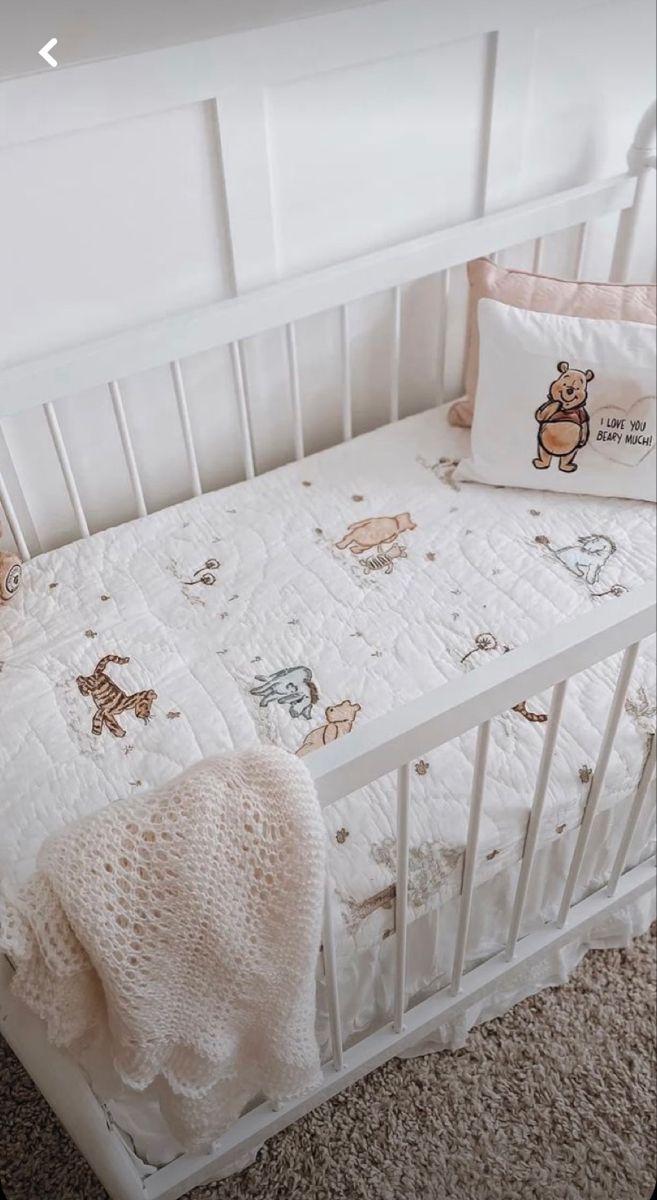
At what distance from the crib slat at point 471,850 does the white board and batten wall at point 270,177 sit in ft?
2.52

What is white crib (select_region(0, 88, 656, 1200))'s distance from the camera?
789mm

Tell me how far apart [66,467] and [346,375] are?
453 mm

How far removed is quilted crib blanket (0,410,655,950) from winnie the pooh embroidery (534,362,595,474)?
7 cm

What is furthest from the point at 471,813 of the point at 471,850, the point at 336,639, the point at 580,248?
the point at 580,248

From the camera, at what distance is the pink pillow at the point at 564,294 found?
1475 mm

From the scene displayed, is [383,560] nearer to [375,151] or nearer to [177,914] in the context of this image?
[375,151]

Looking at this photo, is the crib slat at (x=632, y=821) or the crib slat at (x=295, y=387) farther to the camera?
the crib slat at (x=295, y=387)

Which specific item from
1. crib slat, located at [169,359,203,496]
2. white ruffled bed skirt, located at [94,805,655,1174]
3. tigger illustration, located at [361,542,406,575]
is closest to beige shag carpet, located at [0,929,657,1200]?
white ruffled bed skirt, located at [94,805,655,1174]

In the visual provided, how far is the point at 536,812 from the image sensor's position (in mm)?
1033

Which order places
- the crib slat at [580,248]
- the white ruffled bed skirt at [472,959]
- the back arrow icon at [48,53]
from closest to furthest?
the white ruffled bed skirt at [472,959]
the back arrow icon at [48,53]
the crib slat at [580,248]

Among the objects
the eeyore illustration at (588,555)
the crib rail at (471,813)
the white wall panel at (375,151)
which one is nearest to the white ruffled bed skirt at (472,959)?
the crib rail at (471,813)

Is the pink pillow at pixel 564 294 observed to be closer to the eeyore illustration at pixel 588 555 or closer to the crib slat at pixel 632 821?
the eeyore illustration at pixel 588 555

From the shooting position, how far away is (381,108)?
4.55 feet

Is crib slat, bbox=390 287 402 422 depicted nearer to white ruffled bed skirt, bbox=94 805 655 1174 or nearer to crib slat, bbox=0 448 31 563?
crib slat, bbox=0 448 31 563
